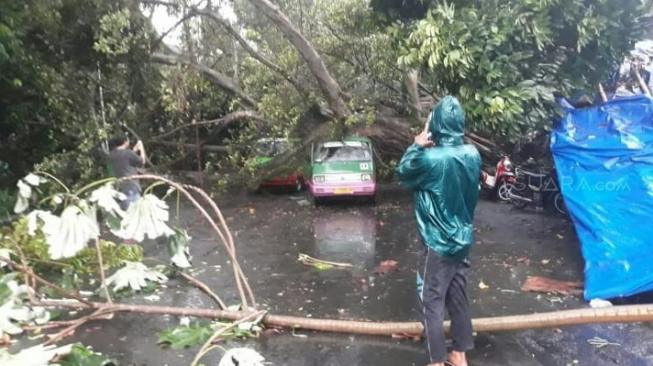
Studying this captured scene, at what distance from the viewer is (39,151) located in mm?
14664

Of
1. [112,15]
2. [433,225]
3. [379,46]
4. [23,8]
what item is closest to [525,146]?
[379,46]


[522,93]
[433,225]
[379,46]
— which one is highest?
[379,46]

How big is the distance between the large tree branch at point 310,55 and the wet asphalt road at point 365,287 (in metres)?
2.30

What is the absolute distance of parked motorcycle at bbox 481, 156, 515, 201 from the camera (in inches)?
508

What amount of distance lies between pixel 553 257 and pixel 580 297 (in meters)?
2.03

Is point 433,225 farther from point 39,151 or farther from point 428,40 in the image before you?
point 39,151

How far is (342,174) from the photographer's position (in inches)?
534

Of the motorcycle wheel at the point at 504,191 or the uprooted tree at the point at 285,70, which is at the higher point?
the uprooted tree at the point at 285,70

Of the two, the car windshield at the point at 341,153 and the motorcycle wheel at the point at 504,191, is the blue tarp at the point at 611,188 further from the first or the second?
the car windshield at the point at 341,153

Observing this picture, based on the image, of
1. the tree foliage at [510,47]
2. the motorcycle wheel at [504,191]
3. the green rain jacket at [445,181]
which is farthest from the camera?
the motorcycle wheel at [504,191]

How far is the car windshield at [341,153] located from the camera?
13867 mm

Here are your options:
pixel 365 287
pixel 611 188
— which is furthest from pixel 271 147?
pixel 611 188

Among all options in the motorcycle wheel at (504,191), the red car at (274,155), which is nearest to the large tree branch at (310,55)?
the red car at (274,155)

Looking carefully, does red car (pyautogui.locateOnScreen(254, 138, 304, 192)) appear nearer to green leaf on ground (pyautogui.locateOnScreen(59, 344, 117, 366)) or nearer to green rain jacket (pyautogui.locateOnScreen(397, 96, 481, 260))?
green rain jacket (pyautogui.locateOnScreen(397, 96, 481, 260))
